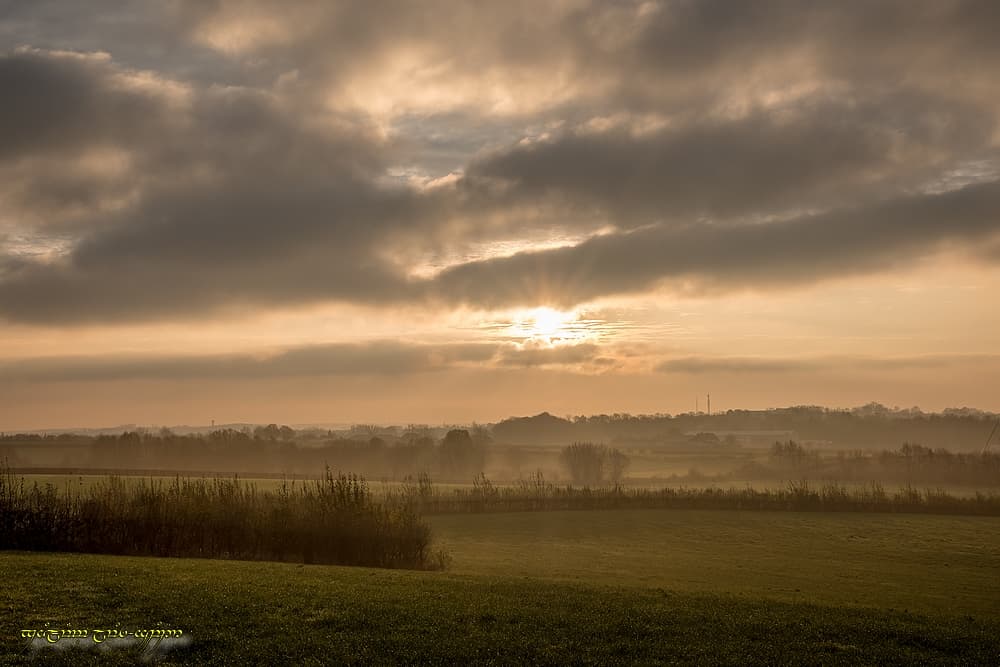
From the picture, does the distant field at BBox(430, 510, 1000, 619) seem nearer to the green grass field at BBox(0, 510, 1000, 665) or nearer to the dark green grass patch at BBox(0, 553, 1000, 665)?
the green grass field at BBox(0, 510, 1000, 665)

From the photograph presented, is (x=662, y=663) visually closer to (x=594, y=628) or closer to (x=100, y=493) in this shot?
(x=594, y=628)

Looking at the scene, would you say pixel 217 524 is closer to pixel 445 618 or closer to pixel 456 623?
pixel 445 618

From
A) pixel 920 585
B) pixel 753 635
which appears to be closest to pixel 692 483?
pixel 920 585

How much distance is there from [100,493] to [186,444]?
540ft

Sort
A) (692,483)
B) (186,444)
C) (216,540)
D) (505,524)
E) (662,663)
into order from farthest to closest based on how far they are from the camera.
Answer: (186,444) → (692,483) → (505,524) → (216,540) → (662,663)

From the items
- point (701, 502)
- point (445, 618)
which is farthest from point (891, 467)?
point (445, 618)

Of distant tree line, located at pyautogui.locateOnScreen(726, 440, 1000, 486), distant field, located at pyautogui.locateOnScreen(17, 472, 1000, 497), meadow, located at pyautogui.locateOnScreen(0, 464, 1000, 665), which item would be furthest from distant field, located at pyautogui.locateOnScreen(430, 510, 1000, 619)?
distant tree line, located at pyautogui.locateOnScreen(726, 440, 1000, 486)

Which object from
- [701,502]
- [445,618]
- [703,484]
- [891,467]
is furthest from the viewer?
[891,467]

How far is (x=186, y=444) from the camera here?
603 ft

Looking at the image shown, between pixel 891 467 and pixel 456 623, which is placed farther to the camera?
pixel 891 467

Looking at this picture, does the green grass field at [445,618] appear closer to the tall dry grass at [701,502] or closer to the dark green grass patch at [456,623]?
the dark green grass patch at [456,623]

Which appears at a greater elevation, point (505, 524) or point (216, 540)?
point (216, 540)

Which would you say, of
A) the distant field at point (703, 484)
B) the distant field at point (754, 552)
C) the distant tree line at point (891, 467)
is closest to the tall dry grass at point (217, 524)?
the distant field at point (754, 552)

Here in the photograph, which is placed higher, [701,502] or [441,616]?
[441,616]
